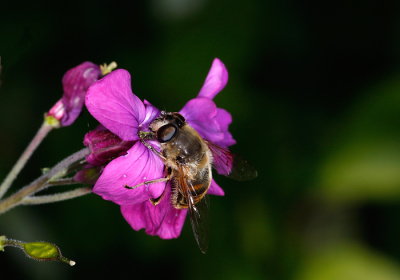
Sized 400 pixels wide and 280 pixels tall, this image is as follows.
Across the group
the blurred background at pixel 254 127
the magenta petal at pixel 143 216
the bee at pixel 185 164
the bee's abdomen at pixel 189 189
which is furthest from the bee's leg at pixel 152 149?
the blurred background at pixel 254 127

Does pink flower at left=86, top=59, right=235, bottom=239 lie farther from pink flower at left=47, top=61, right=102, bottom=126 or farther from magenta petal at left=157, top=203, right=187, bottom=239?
pink flower at left=47, top=61, right=102, bottom=126

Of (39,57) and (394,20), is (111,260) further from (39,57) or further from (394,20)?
(394,20)

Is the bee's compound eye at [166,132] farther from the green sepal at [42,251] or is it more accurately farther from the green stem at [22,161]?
the green stem at [22,161]

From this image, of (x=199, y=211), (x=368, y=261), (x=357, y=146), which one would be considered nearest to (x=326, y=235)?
(x=368, y=261)

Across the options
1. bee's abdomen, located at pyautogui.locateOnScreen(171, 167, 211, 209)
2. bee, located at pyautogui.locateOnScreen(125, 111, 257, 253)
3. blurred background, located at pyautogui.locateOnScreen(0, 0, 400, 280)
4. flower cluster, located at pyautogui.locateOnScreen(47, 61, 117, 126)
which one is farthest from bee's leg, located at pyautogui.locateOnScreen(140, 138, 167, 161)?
blurred background, located at pyautogui.locateOnScreen(0, 0, 400, 280)

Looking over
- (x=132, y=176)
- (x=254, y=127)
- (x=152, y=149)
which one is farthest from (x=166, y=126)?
(x=254, y=127)
